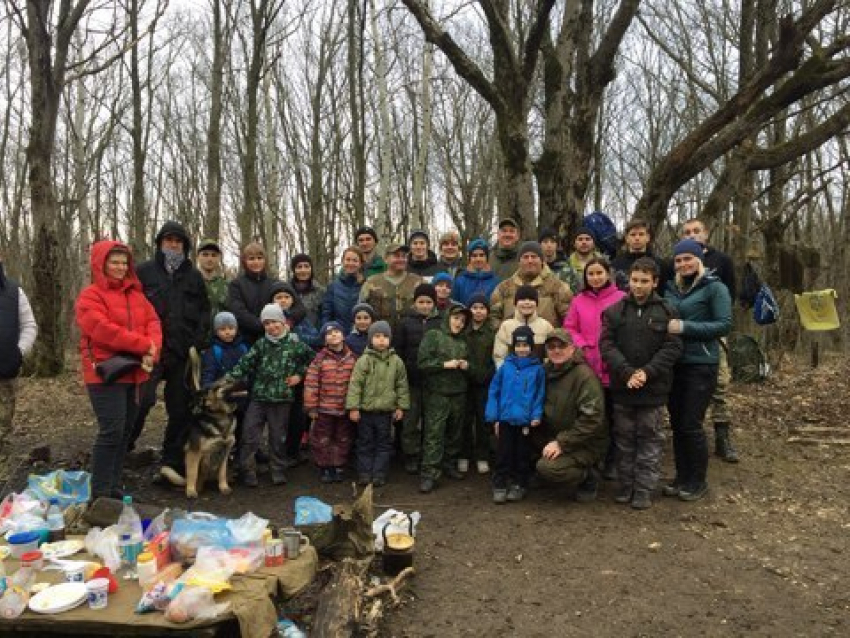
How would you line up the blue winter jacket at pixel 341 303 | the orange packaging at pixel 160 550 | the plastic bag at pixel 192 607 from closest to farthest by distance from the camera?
the plastic bag at pixel 192 607, the orange packaging at pixel 160 550, the blue winter jacket at pixel 341 303

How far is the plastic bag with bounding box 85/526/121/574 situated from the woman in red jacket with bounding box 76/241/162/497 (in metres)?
1.02

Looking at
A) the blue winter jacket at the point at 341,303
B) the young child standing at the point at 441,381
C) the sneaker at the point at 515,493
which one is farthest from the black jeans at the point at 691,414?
the blue winter jacket at the point at 341,303

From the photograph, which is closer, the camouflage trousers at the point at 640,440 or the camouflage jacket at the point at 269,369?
the camouflage trousers at the point at 640,440

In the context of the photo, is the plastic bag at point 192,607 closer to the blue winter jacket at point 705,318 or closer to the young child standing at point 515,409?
the young child standing at point 515,409

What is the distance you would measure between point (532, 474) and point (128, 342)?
3.56m

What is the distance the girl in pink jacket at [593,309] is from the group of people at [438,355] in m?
0.01

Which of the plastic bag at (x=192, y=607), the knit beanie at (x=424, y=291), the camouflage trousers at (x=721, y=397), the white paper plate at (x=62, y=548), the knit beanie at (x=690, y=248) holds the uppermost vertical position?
the knit beanie at (x=690, y=248)

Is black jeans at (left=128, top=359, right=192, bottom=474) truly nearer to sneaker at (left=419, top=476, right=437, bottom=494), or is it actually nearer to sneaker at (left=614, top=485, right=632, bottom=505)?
sneaker at (left=419, top=476, right=437, bottom=494)

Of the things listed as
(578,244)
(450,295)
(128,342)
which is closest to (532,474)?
(450,295)

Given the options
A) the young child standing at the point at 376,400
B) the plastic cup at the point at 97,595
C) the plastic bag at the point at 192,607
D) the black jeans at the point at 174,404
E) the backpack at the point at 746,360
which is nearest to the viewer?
the plastic bag at the point at 192,607

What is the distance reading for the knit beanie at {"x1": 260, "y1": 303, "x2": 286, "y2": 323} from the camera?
5.68 metres

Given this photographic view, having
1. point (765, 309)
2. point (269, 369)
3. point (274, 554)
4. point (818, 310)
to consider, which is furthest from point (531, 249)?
point (818, 310)

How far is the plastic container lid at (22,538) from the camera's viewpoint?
350 cm

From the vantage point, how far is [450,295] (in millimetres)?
6215
